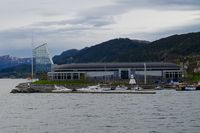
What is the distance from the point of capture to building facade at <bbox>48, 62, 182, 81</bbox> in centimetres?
17012

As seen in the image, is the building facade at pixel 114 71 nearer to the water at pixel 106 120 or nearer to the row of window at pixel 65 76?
the row of window at pixel 65 76

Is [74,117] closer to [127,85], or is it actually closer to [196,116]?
[196,116]

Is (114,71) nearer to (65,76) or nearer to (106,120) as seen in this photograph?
(65,76)

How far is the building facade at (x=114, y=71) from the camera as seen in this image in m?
170

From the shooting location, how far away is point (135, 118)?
59.9 meters

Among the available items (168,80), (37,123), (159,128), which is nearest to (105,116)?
(37,123)

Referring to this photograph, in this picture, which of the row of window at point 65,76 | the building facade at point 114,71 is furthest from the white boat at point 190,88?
the row of window at point 65,76

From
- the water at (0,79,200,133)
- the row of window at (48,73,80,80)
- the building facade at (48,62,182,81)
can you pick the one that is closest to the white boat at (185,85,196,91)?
the building facade at (48,62,182,81)

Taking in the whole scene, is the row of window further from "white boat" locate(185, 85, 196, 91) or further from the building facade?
"white boat" locate(185, 85, 196, 91)

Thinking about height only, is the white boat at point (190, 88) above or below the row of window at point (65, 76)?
below

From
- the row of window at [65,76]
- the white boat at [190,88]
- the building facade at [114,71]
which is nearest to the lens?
the white boat at [190,88]

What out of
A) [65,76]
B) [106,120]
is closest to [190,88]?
[65,76]

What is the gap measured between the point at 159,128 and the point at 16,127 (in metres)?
13.4

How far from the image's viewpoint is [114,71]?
174500mm
